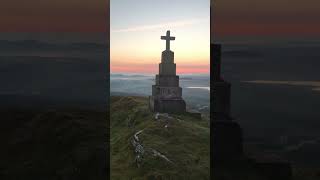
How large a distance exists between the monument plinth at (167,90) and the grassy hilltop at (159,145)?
24 centimetres

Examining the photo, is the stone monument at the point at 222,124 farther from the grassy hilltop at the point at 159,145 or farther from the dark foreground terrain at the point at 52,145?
the dark foreground terrain at the point at 52,145

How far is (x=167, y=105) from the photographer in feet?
27.9

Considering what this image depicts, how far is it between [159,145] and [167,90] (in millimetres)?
1252

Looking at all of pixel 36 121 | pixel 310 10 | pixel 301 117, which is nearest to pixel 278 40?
pixel 310 10

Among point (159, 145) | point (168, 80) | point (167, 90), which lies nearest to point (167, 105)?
point (167, 90)

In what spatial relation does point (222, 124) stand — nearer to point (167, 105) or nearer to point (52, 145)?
point (167, 105)

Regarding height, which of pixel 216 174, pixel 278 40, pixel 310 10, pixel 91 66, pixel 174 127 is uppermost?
pixel 310 10

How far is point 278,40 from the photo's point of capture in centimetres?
671

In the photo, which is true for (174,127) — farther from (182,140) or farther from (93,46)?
(93,46)

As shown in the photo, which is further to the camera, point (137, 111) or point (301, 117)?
point (137, 111)

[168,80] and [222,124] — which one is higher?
[168,80]

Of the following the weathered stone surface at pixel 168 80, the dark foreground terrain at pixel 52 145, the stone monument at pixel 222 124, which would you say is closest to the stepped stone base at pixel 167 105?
the weathered stone surface at pixel 168 80

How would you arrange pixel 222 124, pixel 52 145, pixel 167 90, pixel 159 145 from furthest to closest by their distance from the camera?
pixel 167 90 < pixel 159 145 < pixel 222 124 < pixel 52 145

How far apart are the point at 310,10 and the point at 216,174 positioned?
3.12 meters
